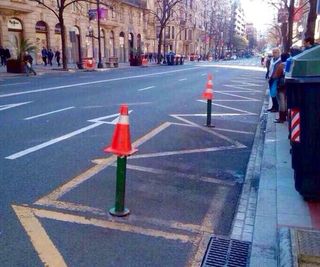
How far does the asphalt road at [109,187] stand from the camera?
3520 mm

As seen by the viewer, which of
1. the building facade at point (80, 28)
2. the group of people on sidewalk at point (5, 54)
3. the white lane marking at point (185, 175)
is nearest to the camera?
the white lane marking at point (185, 175)

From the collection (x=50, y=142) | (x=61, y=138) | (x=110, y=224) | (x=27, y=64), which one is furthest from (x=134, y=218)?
(x=27, y=64)

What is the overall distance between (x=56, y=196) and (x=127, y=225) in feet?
3.66

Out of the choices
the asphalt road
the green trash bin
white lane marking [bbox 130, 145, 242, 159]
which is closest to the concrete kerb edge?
the asphalt road

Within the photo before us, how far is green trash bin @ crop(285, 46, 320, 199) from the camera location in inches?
169

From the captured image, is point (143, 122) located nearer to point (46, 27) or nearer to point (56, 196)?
point (56, 196)

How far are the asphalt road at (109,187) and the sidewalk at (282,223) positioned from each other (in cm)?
37

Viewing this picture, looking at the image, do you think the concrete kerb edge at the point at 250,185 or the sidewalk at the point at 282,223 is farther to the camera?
the concrete kerb edge at the point at 250,185

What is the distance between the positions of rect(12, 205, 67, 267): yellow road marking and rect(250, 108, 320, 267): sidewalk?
160 cm

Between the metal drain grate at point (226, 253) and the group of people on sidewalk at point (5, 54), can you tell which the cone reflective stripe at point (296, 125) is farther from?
the group of people on sidewalk at point (5, 54)

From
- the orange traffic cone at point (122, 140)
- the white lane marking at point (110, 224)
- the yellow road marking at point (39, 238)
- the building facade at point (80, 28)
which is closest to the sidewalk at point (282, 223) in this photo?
the white lane marking at point (110, 224)

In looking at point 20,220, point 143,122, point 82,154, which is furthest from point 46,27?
point 20,220

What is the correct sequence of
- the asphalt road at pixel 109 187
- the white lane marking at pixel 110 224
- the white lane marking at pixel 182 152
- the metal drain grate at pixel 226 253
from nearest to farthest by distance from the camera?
the metal drain grate at pixel 226 253 → the asphalt road at pixel 109 187 → the white lane marking at pixel 110 224 → the white lane marking at pixel 182 152

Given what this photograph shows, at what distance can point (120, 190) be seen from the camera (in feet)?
13.4
